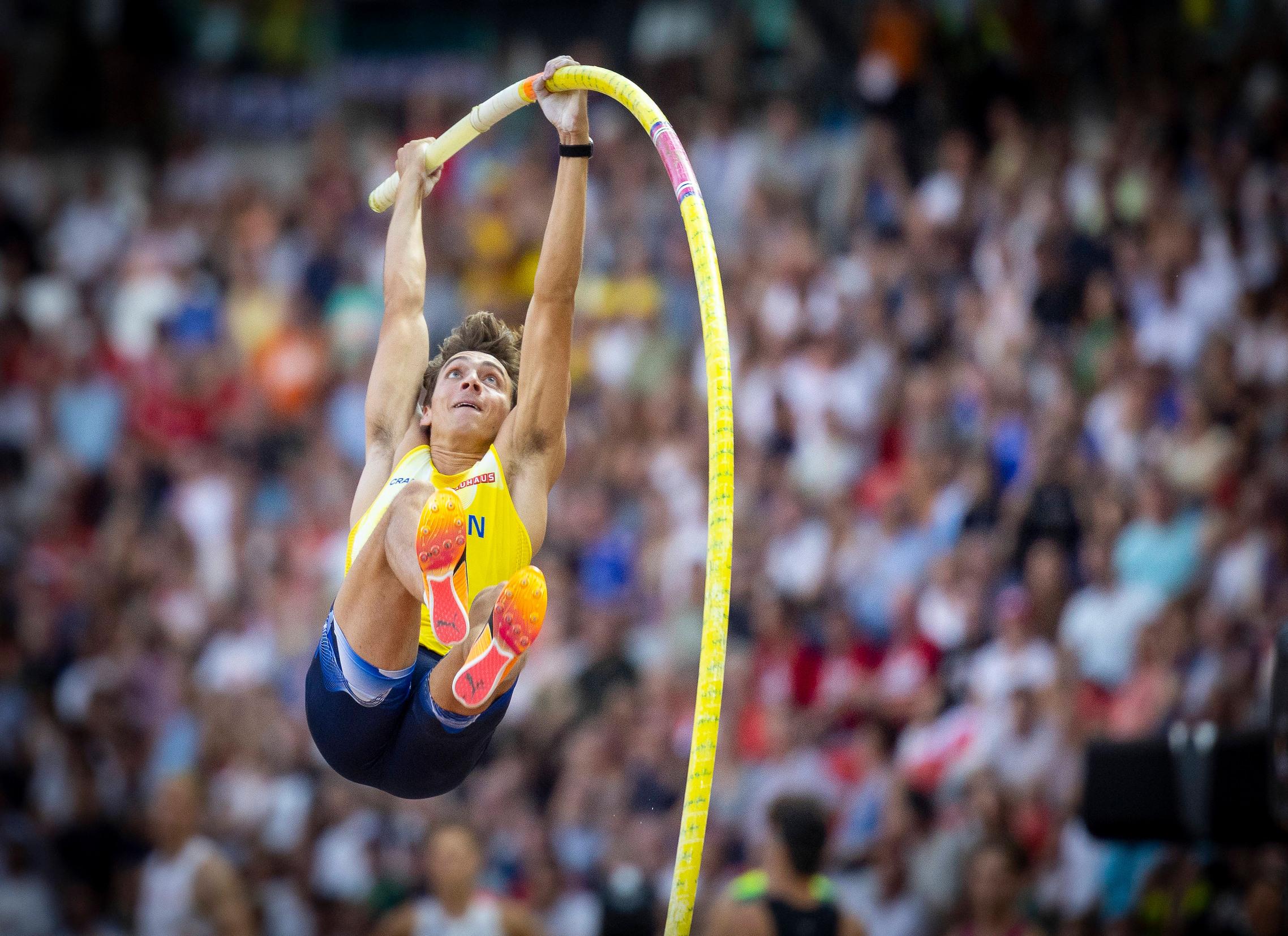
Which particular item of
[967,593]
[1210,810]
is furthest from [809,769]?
[1210,810]

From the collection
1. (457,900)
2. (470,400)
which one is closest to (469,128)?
(470,400)

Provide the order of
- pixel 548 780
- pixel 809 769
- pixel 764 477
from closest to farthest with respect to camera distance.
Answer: pixel 809 769 < pixel 548 780 < pixel 764 477

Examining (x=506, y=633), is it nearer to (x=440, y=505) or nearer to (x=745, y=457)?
(x=440, y=505)

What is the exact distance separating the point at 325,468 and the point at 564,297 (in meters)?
6.66

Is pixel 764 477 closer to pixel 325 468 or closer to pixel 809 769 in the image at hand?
pixel 809 769

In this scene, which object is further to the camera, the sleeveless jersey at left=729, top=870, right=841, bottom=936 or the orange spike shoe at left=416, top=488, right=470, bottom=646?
the sleeveless jersey at left=729, top=870, right=841, bottom=936

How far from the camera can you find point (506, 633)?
5.11 m

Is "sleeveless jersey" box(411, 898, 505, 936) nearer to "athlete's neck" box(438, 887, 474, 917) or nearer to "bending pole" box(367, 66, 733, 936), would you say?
"athlete's neck" box(438, 887, 474, 917)

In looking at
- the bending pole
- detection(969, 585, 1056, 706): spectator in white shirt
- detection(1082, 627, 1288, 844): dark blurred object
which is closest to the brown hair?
the bending pole

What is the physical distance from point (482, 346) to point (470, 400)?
0.41m

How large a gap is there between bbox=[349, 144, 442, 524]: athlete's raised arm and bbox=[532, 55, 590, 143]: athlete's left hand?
25.2 inches

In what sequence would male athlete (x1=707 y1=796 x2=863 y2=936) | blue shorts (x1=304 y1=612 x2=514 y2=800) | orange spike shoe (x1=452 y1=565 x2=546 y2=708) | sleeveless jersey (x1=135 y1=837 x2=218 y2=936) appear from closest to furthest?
orange spike shoe (x1=452 y1=565 x2=546 y2=708) → blue shorts (x1=304 y1=612 x2=514 y2=800) → male athlete (x1=707 y1=796 x2=863 y2=936) → sleeveless jersey (x1=135 y1=837 x2=218 y2=936)

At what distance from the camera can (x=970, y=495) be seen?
988 centimetres

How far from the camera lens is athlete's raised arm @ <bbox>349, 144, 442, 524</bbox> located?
638cm
